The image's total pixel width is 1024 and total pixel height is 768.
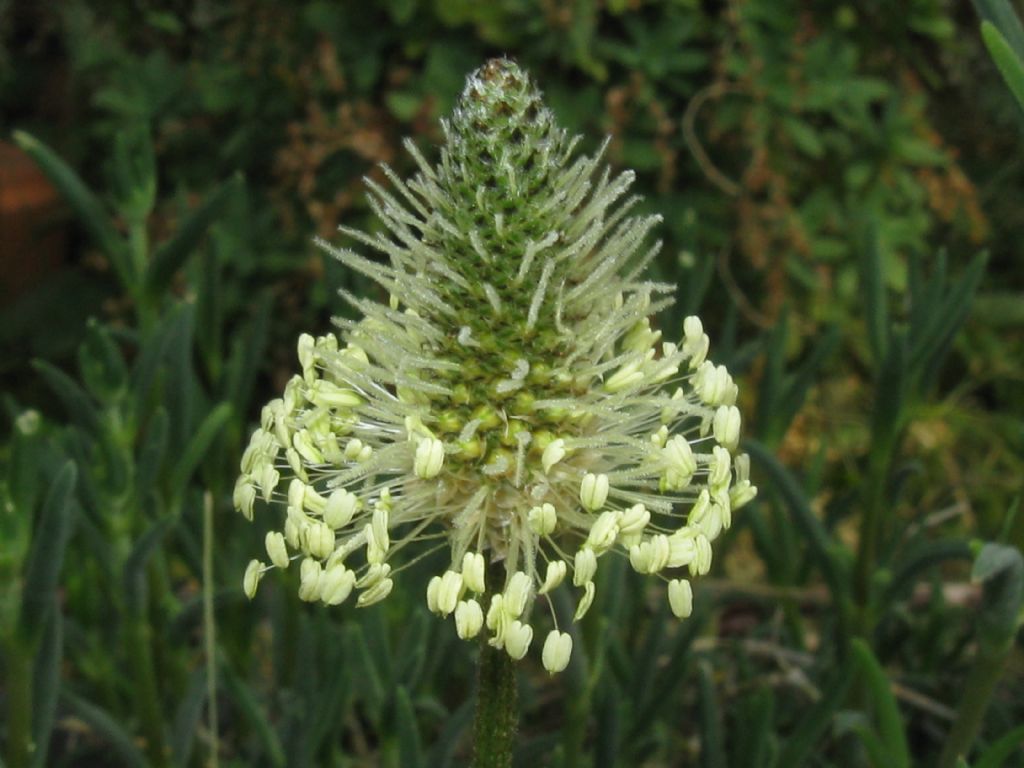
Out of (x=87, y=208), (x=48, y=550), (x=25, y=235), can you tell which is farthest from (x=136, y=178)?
(x=25, y=235)

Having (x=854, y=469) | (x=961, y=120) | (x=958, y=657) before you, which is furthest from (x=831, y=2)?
(x=958, y=657)

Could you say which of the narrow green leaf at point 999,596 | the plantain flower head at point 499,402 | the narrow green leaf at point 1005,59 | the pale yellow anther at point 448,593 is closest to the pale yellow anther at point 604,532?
the plantain flower head at point 499,402

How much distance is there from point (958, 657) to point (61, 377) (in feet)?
Answer: 4.45

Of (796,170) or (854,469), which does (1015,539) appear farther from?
(796,170)

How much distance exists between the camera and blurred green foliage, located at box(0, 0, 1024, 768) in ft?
5.13

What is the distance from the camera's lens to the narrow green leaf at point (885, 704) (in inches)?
51.1

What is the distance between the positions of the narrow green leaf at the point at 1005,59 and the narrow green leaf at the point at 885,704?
0.55 metres

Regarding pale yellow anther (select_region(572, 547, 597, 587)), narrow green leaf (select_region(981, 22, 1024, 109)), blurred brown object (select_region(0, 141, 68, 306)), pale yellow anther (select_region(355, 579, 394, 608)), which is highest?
blurred brown object (select_region(0, 141, 68, 306))

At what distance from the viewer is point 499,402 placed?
111 cm

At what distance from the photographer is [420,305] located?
1.13 metres

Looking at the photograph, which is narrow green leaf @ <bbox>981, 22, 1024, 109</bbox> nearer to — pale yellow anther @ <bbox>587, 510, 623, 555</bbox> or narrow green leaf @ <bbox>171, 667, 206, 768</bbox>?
pale yellow anther @ <bbox>587, 510, 623, 555</bbox>

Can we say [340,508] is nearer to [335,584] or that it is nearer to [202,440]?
[335,584]

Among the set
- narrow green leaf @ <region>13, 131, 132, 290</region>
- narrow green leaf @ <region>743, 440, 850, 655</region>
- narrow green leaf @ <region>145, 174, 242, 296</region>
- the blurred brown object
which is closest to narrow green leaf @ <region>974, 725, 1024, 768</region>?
narrow green leaf @ <region>743, 440, 850, 655</region>

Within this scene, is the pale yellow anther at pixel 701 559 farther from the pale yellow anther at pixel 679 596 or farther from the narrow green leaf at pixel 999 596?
the narrow green leaf at pixel 999 596
